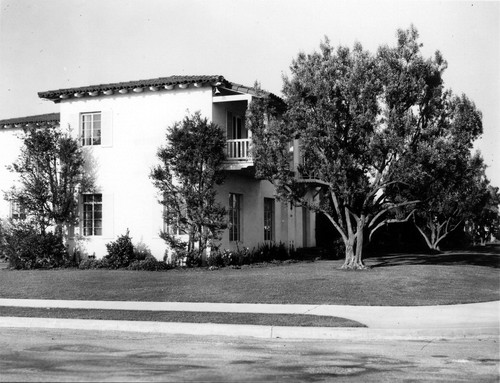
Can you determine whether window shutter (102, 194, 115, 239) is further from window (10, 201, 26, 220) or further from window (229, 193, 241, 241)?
window (229, 193, 241, 241)

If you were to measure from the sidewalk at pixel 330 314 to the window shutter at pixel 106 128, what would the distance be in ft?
36.0

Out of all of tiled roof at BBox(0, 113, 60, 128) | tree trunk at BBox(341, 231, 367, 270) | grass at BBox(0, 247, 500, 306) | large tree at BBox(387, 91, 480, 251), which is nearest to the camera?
grass at BBox(0, 247, 500, 306)

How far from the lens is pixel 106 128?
2492 cm

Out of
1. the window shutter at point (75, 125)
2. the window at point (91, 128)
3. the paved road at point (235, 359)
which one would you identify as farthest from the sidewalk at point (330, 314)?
the window shutter at point (75, 125)

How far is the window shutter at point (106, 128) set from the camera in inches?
976

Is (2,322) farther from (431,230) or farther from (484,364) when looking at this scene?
(431,230)

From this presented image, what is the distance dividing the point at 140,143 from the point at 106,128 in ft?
5.33

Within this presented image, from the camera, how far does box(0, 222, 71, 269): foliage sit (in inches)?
932

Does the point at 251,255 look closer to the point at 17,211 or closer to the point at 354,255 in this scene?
the point at 354,255

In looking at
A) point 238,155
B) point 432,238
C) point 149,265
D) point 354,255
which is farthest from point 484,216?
point 149,265

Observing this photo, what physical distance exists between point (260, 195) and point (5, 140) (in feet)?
37.9

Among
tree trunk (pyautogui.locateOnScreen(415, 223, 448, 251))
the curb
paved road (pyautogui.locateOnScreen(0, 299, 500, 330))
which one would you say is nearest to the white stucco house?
paved road (pyautogui.locateOnScreen(0, 299, 500, 330))

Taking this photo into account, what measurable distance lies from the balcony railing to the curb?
12.0 m

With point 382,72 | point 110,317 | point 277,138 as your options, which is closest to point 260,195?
point 277,138
